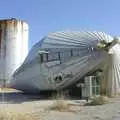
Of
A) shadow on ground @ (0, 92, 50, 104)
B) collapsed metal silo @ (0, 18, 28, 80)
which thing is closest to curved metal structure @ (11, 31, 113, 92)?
shadow on ground @ (0, 92, 50, 104)

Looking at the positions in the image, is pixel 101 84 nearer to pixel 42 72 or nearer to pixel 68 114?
pixel 42 72

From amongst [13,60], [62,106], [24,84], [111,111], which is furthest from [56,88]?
[13,60]

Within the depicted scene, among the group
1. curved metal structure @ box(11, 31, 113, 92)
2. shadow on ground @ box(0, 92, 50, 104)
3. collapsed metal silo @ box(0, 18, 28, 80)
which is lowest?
shadow on ground @ box(0, 92, 50, 104)

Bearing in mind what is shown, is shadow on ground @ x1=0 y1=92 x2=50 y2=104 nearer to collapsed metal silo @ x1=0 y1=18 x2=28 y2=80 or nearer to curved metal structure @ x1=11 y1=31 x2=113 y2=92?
curved metal structure @ x1=11 y1=31 x2=113 y2=92

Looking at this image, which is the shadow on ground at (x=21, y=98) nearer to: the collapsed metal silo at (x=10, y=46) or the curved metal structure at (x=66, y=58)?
the curved metal structure at (x=66, y=58)

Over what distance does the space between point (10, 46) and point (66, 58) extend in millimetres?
42736

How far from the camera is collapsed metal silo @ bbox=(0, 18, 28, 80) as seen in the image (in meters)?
70.6

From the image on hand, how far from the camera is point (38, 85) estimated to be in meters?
31.5

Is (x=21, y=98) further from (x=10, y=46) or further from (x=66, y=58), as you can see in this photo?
(x=10, y=46)

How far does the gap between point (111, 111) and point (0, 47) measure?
53845 mm

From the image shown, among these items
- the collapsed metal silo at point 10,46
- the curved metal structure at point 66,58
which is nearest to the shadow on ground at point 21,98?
the curved metal structure at point 66,58

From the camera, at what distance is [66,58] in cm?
2939

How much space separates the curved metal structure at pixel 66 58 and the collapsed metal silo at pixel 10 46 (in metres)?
39.4

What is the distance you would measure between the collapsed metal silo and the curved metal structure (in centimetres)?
3944
